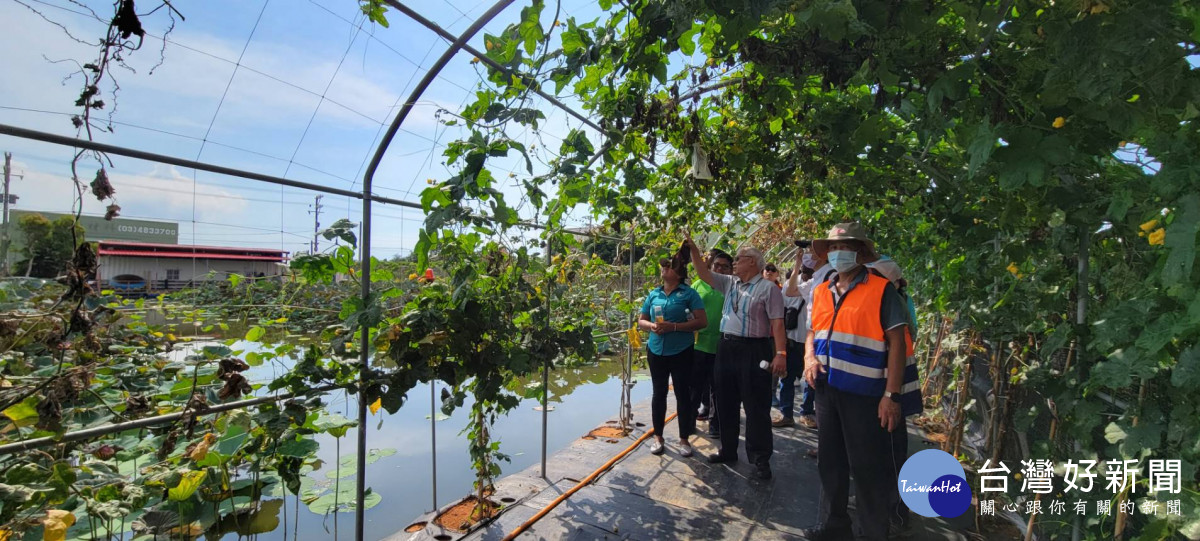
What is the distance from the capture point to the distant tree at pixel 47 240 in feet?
5.27

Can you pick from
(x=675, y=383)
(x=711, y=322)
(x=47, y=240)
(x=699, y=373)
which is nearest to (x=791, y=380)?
(x=699, y=373)

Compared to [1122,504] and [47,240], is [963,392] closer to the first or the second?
[1122,504]

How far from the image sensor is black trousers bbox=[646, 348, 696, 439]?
382 cm

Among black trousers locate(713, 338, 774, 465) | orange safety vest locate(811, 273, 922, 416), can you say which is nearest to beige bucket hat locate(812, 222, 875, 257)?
orange safety vest locate(811, 273, 922, 416)

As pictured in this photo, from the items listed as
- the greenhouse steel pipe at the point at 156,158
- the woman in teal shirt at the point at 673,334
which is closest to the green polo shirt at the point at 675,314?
the woman in teal shirt at the point at 673,334

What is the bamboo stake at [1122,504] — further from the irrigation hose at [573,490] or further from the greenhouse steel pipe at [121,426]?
the greenhouse steel pipe at [121,426]

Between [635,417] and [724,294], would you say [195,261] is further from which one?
[635,417]

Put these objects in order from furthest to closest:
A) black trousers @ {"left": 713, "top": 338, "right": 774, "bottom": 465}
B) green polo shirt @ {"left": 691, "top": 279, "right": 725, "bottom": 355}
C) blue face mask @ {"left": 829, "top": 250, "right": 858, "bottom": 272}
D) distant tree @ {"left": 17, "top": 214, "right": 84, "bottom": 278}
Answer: green polo shirt @ {"left": 691, "top": 279, "right": 725, "bottom": 355}
black trousers @ {"left": 713, "top": 338, "right": 774, "bottom": 465}
blue face mask @ {"left": 829, "top": 250, "right": 858, "bottom": 272}
distant tree @ {"left": 17, "top": 214, "right": 84, "bottom": 278}

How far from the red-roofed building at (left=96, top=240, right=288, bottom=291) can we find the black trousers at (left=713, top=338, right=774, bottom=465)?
2.75 meters

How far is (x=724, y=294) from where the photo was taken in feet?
13.3

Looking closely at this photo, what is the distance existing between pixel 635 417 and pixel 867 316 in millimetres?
3335

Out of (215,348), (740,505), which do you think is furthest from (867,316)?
(215,348)

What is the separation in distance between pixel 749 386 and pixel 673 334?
0.64 meters

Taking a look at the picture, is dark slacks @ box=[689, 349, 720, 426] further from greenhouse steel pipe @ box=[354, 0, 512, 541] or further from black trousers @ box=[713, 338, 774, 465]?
greenhouse steel pipe @ box=[354, 0, 512, 541]
